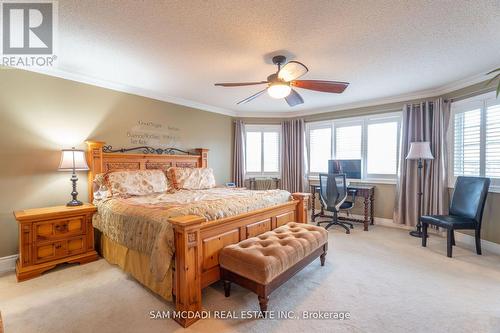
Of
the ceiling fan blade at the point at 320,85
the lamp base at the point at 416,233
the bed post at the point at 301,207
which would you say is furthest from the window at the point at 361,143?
the ceiling fan blade at the point at 320,85

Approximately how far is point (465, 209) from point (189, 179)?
4.33 m

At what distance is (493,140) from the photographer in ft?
10.8

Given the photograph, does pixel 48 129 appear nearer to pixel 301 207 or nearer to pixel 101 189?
pixel 101 189

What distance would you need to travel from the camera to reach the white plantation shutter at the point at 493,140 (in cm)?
326

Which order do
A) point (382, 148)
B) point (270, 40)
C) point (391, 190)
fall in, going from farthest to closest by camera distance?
point (382, 148) → point (391, 190) → point (270, 40)

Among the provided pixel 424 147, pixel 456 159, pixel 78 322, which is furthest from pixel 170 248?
pixel 456 159

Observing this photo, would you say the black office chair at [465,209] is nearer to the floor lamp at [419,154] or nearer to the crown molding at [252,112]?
the floor lamp at [419,154]

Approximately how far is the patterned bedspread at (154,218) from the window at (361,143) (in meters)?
2.97

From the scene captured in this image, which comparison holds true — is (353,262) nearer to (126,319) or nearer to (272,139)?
(126,319)

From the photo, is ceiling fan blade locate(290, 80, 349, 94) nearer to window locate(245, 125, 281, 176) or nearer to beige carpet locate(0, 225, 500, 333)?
beige carpet locate(0, 225, 500, 333)

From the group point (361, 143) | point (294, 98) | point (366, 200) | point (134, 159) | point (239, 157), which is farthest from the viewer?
point (239, 157)

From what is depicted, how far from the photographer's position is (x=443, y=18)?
203cm

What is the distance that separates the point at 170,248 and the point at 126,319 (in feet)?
2.25

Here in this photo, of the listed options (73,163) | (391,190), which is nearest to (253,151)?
(391,190)
